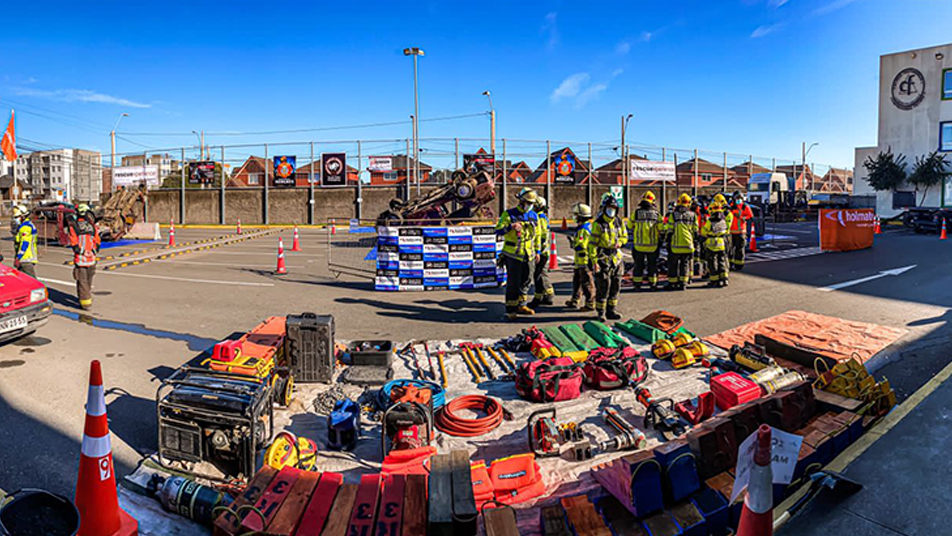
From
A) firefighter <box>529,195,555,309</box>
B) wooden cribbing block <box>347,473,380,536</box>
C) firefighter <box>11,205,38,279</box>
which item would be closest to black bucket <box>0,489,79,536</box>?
wooden cribbing block <box>347,473,380,536</box>

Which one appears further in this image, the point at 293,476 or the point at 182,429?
the point at 182,429

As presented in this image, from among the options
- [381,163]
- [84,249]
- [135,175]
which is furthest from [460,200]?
[135,175]

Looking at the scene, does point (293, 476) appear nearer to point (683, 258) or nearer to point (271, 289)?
point (271, 289)

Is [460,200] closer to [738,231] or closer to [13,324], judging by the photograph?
[738,231]

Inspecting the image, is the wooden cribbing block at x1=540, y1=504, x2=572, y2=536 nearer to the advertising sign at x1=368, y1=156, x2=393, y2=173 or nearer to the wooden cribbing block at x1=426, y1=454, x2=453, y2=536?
the wooden cribbing block at x1=426, y1=454, x2=453, y2=536

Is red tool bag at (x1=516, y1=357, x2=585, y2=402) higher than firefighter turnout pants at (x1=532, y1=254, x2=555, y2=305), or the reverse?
firefighter turnout pants at (x1=532, y1=254, x2=555, y2=305)

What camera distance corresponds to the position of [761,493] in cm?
285

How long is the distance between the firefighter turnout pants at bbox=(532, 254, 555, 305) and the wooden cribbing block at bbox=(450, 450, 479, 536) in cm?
689

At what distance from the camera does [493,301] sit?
Result: 11.9 m

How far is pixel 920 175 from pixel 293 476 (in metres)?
52.1

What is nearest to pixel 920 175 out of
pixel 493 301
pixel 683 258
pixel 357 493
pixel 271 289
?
pixel 683 258

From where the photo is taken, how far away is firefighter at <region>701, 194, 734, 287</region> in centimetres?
1328

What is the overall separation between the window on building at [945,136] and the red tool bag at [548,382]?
50053 millimetres

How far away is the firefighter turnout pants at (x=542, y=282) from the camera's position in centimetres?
1084
